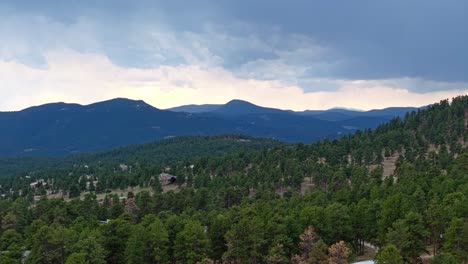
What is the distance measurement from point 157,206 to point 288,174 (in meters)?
57.9

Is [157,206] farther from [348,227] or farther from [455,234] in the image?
[455,234]

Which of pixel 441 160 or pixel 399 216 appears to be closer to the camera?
pixel 399 216

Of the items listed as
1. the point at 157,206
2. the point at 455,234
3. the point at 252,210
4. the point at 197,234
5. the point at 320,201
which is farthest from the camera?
the point at 157,206

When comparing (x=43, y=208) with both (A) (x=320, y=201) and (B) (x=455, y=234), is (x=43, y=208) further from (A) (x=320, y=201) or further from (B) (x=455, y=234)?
(B) (x=455, y=234)

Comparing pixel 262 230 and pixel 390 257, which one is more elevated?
Result: pixel 390 257

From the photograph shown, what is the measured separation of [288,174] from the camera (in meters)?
163

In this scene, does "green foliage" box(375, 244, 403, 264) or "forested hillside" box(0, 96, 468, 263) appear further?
"forested hillside" box(0, 96, 468, 263)

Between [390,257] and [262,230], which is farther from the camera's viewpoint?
[262,230]

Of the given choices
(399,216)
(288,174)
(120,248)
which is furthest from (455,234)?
(288,174)

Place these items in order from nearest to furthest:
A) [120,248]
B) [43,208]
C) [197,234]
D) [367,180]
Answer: [197,234], [120,248], [43,208], [367,180]

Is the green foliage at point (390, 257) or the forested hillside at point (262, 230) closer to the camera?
the green foliage at point (390, 257)

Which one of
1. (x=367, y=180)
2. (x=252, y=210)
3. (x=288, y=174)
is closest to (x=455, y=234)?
(x=252, y=210)

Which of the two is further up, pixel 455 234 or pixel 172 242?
pixel 455 234

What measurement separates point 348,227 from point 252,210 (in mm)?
16575
